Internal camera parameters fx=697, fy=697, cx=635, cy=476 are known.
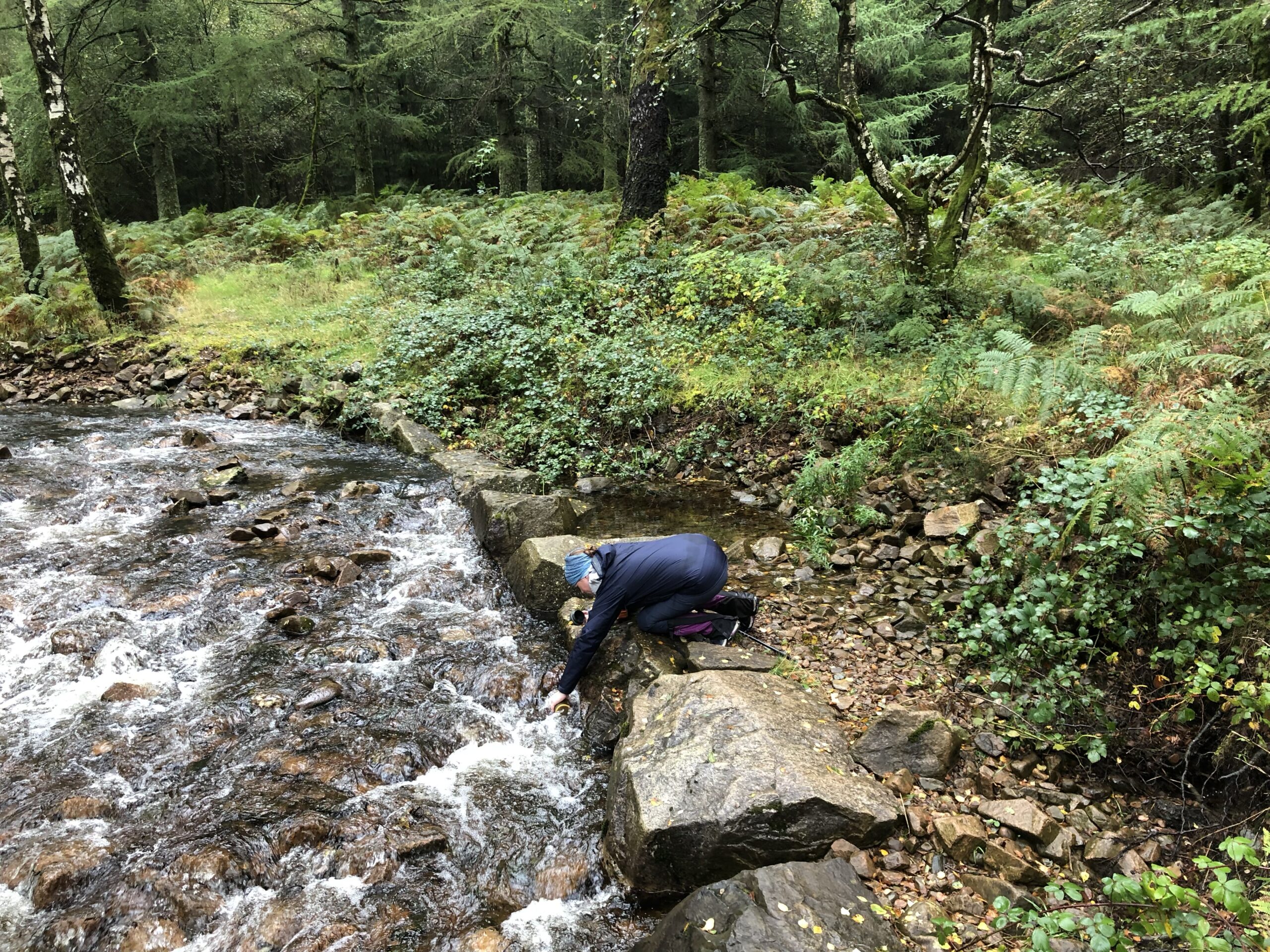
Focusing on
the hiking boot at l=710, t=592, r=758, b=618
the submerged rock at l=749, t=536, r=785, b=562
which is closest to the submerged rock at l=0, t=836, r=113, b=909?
A: the hiking boot at l=710, t=592, r=758, b=618

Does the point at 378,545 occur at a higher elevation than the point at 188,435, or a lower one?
lower

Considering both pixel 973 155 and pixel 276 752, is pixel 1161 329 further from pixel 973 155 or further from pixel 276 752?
pixel 276 752

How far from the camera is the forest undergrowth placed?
3.61 metres

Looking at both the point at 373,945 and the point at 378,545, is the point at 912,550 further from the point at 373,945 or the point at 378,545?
the point at 378,545

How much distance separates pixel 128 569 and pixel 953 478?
23.3 ft

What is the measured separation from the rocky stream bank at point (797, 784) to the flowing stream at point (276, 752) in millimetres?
35

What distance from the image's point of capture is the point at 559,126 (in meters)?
25.4

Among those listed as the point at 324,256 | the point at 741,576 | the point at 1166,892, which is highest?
the point at 324,256

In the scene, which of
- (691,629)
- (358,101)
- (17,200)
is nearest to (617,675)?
(691,629)

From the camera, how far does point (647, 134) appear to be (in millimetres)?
11500

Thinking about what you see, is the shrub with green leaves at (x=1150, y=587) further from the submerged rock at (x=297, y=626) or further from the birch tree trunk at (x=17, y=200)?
the birch tree trunk at (x=17, y=200)

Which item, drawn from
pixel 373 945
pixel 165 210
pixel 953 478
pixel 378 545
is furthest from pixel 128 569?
pixel 165 210

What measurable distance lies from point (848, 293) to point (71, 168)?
1296 cm

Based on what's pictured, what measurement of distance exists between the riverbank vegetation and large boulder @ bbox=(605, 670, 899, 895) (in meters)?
1.08
